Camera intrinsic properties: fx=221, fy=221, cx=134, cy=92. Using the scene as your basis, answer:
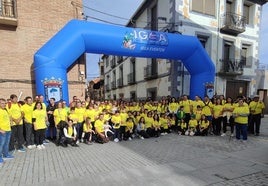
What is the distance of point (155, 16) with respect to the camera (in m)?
16.7

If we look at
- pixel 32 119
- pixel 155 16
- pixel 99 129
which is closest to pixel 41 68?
pixel 32 119

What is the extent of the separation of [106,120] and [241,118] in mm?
5335

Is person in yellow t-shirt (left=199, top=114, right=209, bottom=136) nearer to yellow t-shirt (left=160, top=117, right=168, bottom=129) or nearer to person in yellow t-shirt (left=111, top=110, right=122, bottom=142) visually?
yellow t-shirt (left=160, top=117, right=168, bottom=129)

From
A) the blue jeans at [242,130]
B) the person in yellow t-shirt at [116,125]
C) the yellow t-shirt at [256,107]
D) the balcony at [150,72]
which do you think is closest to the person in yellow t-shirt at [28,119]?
the person in yellow t-shirt at [116,125]

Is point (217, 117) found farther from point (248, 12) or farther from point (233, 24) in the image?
point (248, 12)

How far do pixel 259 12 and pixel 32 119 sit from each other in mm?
18559

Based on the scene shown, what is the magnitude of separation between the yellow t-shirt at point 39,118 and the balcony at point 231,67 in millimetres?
12375

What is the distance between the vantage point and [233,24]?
52.0 ft

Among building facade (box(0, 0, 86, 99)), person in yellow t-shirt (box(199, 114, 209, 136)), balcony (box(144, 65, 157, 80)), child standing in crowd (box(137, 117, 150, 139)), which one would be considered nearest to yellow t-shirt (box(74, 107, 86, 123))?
child standing in crowd (box(137, 117, 150, 139))

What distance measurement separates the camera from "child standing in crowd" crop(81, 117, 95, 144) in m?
8.43

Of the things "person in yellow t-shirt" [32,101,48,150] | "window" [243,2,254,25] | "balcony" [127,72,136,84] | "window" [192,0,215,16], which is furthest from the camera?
"balcony" [127,72,136,84]

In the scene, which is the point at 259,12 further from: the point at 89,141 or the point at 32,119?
the point at 32,119

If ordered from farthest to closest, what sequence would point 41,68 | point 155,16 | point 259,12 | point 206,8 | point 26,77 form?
point 259,12
point 155,16
point 206,8
point 26,77
point 41,68

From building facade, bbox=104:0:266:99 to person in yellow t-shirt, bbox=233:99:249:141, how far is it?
527 cm
